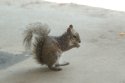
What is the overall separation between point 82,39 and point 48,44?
1.20m

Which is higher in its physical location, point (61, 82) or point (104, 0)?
point (104, 0)

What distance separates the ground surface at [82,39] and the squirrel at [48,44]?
14 centimetres

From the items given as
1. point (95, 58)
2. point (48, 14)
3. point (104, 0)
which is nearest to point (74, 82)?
point (95, 58)

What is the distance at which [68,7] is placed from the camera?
7.14m

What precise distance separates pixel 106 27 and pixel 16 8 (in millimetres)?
2247

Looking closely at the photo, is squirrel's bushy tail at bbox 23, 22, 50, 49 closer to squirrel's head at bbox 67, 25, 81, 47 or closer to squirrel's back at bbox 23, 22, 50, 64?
squirrel's back at bbox 23, 22, 50, 64

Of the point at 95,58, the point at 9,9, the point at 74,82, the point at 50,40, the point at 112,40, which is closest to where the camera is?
the point at 74,82

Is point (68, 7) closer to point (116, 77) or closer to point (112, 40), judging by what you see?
point (112, 40)

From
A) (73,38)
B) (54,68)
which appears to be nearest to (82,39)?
(73,38)

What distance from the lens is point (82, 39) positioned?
16.8 ft

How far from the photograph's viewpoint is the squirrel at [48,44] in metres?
3.98

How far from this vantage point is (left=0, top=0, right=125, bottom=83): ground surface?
12.8ft

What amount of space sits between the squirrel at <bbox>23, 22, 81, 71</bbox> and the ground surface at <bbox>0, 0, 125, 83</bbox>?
0.47 ft

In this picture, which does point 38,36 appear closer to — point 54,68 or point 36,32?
point 36,32
